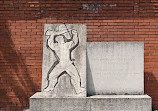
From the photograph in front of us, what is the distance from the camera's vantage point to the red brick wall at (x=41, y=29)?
4.59m

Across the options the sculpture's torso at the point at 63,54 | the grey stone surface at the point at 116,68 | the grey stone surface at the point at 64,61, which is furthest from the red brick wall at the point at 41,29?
the sculpture's torso at the point at 63,54

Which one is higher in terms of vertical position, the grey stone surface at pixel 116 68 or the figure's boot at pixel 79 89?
the grey stone surface at pixel 116 68

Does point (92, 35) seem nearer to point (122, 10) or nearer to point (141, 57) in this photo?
point (122, 10)

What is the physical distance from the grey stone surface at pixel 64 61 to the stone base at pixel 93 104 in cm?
17

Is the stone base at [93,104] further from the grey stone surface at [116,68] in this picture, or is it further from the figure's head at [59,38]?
the figure's head at [59,38]

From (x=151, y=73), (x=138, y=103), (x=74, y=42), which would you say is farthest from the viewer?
(x=151, y=73)

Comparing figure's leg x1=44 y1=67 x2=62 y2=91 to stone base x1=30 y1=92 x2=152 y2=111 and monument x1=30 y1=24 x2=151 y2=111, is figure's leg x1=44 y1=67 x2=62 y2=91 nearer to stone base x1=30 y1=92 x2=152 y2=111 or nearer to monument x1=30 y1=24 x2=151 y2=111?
monument x1=30 y1=24 x2=151 y2=111

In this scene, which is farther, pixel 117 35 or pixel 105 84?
pixel 117 35

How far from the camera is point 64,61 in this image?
3.53 meters

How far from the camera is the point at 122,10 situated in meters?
4.67

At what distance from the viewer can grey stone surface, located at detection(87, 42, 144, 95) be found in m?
3.72

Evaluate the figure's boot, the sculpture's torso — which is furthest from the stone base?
the sculpture's torso

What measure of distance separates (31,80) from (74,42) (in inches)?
66.2

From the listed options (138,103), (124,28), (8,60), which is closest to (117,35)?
(124,28)
